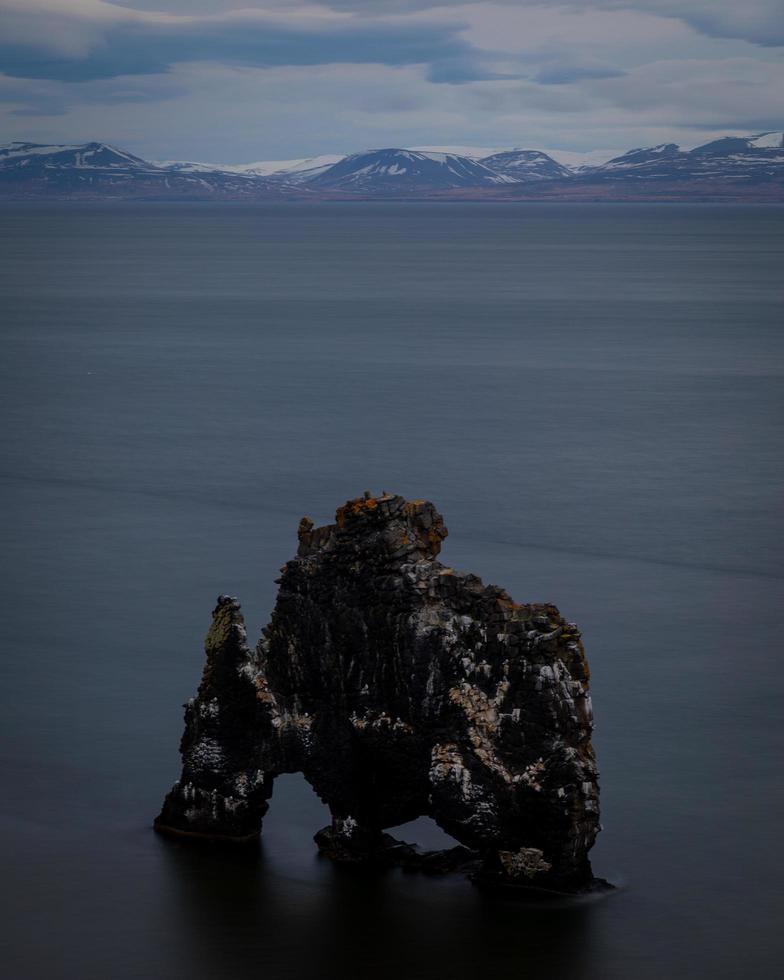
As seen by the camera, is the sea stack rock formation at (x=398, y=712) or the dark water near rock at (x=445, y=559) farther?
the dark water near rock at (x=445, y=559)

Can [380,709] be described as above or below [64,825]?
above

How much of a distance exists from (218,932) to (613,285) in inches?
6900

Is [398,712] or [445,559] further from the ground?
[398,712]

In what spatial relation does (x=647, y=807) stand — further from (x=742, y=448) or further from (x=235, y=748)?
(x=742, y=448)

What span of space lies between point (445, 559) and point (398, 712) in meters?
27.4

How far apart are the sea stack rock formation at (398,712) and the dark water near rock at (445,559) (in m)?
0.91

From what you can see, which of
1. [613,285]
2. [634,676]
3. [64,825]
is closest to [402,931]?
[64,825]

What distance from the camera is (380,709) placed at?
27.4m

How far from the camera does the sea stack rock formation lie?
25875 millimetres

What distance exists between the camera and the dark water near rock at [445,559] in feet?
85.7

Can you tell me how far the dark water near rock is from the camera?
85.7 feet

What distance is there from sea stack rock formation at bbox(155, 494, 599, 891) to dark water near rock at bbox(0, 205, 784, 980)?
2.99 feet

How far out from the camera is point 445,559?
5462cm

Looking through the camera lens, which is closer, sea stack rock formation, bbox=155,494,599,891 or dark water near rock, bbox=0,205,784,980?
sea stack rock formation, bbox=155,494,599,891
